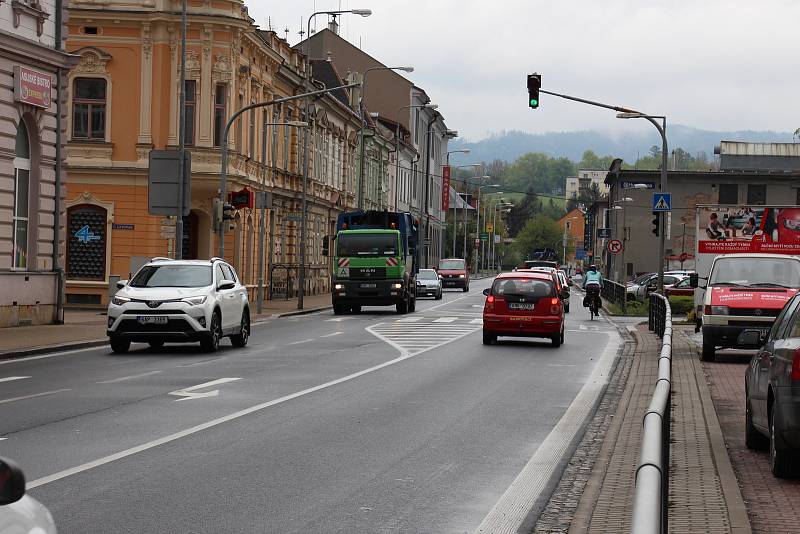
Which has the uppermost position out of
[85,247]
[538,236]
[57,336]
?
[538,236]

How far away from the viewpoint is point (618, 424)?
13.6 metres

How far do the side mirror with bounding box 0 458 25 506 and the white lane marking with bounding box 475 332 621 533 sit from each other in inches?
197

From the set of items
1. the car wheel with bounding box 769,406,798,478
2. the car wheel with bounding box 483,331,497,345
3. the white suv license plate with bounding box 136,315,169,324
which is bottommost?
the car wheel with bounding box 483,331,497,345

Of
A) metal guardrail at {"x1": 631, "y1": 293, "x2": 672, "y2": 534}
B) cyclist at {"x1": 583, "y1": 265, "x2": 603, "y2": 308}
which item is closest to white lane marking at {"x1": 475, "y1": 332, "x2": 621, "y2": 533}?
metal guardrail at {"x1": 631, "y1": 293, "x2": 672, "y2": 534}

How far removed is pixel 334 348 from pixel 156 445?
46.5 feet

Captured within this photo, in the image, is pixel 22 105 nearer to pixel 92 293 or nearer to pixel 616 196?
pixel 92 293

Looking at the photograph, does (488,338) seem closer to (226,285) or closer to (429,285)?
(226,285)

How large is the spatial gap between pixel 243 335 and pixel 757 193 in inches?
3280

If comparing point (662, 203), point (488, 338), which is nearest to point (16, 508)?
point (488, 338)

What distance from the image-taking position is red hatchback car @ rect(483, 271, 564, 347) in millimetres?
27156

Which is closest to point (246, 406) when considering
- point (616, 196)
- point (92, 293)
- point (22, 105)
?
point (22, 105)

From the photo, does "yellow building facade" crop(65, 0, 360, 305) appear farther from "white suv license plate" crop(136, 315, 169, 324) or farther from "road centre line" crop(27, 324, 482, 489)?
"road centre line" crop(27, 324, 482, 489)

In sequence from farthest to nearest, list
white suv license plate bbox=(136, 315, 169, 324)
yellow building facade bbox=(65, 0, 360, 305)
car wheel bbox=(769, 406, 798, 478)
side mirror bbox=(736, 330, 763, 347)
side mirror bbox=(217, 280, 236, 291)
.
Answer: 1. yellow building facade bbox=(65, 0, 360, 305)
2. side mirror bbox=(217, 280, 236, 291)
3. white suv license plate bbox=(136, 315, 169, 324)
4. side mirror bbox=(736, 330, 763, 347)
5. car wheel bbox=(769, 406, 798, 478)

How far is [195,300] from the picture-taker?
23453mm
